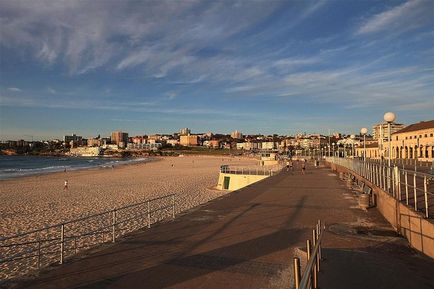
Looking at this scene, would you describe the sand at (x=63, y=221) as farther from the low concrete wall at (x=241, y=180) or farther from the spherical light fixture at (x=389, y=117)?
the spherical light fixture at (x=389, y=117)

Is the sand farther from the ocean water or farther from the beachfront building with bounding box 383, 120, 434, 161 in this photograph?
the beachfront building with bounding box 383, 120, 434, 161

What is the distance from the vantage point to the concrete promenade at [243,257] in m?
5.64

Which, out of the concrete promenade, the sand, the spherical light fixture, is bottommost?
the sand

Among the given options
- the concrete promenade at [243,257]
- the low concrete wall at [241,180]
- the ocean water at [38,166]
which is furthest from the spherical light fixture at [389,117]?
the ocean water at [38,166]

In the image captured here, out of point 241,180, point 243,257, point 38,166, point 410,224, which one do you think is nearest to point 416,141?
point 241,180

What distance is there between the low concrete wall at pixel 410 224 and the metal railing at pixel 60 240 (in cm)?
627

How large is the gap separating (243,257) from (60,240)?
530cm

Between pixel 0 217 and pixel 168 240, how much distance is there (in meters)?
14.4

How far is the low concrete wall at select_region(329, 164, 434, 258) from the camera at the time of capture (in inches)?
259

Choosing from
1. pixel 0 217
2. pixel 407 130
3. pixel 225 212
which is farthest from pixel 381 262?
pixel 407 130

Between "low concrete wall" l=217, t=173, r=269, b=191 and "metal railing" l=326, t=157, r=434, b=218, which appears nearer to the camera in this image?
"metal railing" l=326, t=157, r=434, b=218

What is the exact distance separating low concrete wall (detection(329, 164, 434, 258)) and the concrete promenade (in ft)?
0.66

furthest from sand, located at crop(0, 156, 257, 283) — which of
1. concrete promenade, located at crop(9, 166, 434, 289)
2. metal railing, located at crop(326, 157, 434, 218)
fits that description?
metal railing, located at crop(326, 157, 434, 218)

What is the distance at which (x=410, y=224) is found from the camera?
766cm
